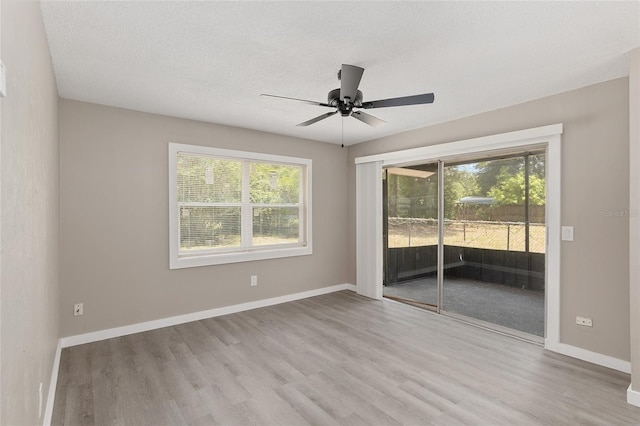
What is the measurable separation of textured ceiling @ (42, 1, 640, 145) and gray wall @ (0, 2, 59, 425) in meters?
0.53

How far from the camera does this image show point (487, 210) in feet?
12.3

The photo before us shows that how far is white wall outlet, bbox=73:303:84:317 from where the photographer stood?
3.24 meters

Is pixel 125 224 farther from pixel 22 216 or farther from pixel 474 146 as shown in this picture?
pixel 474 146

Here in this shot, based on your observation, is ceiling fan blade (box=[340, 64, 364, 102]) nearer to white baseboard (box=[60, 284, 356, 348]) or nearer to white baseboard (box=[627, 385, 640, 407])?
white baseboard (box=[627, 385, 640, 407])

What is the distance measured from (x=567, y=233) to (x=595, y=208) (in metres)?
0.31

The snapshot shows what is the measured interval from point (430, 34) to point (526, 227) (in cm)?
243

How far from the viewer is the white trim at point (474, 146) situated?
3.18m

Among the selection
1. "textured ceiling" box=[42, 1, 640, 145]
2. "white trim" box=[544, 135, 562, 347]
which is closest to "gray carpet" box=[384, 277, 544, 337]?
"white trim" box=[544, 135, 562, 347]

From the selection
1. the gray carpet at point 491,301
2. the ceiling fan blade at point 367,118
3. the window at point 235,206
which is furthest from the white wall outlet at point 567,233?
the window at point 235,206

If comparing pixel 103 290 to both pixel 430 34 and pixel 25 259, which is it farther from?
pixel 430 34

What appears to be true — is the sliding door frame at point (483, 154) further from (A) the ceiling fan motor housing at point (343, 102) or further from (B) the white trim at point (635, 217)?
(A) the ceiling fan motor housing at point (343, 102)

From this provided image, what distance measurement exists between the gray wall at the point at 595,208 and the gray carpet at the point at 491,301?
360 millimetres

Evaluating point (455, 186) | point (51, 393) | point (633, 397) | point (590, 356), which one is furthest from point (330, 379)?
point (455, 186)

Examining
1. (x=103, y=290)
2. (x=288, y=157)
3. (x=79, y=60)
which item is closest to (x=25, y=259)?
(x=79, y=60)
